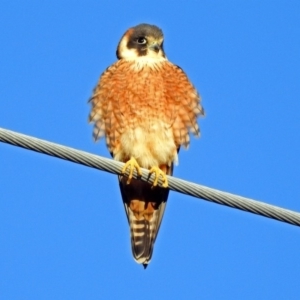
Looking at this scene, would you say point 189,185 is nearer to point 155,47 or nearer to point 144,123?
point 144,123

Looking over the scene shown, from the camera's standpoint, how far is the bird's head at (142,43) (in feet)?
19.7

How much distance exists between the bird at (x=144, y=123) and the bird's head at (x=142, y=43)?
5.8 inches

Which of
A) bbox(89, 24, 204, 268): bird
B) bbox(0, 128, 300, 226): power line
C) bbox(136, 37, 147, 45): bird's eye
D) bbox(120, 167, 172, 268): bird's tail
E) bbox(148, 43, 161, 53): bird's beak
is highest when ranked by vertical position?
bbox(136, 37, 147, 45): bird's eye

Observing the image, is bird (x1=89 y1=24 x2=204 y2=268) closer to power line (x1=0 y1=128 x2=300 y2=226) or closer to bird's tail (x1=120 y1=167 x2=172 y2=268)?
bird's tail (x1=120 y1=167 x2=172 y2=268)

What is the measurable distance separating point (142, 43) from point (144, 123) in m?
0.95

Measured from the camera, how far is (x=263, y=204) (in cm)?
358

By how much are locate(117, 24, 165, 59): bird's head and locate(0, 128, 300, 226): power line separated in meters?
2.34

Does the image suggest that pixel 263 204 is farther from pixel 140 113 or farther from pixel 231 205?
pixel 140 113

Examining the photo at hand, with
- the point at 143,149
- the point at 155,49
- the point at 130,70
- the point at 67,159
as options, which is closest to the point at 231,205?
the point at 67,159

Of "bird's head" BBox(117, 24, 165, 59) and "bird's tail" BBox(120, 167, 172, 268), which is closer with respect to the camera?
"bird's tail" BBox(120, 167, 172, 268)

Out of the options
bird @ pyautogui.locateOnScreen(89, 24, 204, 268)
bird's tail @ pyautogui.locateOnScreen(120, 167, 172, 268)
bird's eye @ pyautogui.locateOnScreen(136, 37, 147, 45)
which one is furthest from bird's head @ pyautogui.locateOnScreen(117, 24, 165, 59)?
bird's tail @ pyautogui.locateOnScreen(120, 167, 172, 268)

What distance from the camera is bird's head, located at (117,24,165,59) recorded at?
19.7ft

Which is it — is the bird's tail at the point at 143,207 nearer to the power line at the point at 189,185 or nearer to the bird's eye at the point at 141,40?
the bird's eye at the point at 141,40

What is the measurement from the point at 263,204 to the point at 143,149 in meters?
1.92
